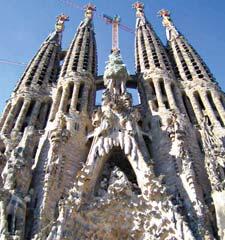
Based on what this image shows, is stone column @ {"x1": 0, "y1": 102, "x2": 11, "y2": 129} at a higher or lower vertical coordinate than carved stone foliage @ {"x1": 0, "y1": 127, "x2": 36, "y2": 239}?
higher

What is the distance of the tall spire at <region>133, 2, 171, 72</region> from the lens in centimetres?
2888

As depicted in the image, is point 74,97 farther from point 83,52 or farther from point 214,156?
point 214,156

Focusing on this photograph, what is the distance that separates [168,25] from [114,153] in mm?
21029

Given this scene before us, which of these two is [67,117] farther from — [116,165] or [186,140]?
[186,140]

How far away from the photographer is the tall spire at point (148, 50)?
2888cm

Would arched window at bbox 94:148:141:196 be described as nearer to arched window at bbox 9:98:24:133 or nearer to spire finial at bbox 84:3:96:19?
arched window at bbox 9:98:24:133

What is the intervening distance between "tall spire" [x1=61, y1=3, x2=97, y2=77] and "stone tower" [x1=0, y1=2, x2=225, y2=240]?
0.17 meters

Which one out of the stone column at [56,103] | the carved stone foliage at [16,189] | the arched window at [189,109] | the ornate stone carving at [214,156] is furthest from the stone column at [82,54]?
the ornate stone carving at [214,156]

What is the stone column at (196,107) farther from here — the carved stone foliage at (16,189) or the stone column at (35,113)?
the carved stone foliage at (16,189)

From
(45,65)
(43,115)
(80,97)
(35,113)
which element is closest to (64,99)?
(80,97)

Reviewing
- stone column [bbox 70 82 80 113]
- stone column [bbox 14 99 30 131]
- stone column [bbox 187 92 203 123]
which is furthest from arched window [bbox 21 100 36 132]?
stone column [bbox 187 92 203 123]

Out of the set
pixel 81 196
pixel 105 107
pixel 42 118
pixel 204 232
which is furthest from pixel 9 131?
pixel 204 232

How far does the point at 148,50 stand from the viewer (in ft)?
102

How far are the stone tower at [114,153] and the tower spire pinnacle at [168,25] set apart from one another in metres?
4.44
